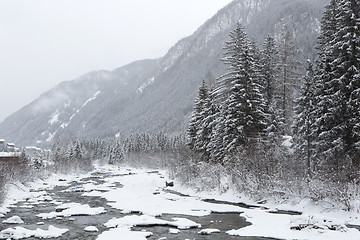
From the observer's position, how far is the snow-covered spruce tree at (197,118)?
42125 mm

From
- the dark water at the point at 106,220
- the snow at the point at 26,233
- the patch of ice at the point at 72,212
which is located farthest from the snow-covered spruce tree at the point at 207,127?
the snow at the point at 26,233

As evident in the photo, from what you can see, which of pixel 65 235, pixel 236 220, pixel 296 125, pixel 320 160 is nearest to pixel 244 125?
pixel 296 125

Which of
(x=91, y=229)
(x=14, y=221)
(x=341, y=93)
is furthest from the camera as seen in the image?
(x=341, y=93)

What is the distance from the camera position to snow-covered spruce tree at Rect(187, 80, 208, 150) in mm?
42125

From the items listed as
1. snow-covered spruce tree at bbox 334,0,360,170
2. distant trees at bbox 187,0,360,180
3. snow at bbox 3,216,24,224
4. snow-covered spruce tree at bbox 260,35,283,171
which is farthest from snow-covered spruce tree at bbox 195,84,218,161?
snow at bbox 3,216,24,224

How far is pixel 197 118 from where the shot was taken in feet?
143

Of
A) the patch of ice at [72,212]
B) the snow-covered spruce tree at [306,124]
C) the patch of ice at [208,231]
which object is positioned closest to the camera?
the patch of ice at [208,231]

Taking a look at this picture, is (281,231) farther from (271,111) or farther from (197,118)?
(197,118)

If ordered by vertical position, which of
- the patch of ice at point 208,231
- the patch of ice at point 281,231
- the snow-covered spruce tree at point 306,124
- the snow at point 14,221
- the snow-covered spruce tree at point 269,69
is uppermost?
the snow-covered spruce tree at point 269,69

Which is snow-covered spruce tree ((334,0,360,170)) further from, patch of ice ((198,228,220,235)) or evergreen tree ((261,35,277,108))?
evergreen tree ((261,35,277,108))

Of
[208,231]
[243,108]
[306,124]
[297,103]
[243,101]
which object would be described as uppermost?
[297,103]

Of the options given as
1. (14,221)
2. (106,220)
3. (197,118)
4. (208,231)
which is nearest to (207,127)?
(197,118)

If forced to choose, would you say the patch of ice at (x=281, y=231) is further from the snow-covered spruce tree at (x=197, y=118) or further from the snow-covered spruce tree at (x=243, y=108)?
the snow-covered spruce tree at (x=197, y=118)

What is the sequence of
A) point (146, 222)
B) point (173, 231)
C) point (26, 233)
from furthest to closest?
point (146, 222)
point (173, 231)
point (26, 233)
